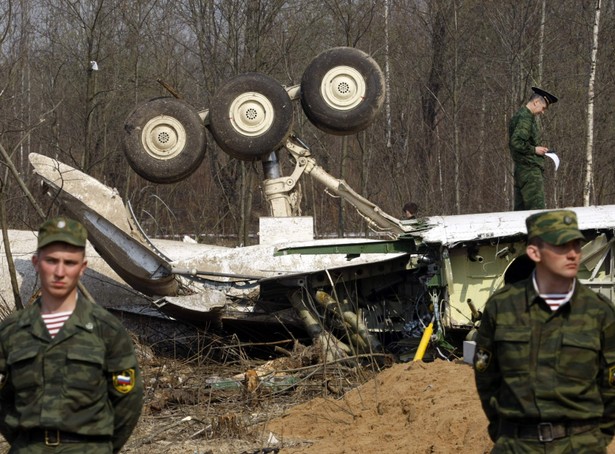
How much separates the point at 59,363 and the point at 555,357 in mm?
2029

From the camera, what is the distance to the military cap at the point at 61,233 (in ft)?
14.1

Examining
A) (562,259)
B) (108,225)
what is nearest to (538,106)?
(108,225)

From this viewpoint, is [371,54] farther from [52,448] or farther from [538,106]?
[52,448]

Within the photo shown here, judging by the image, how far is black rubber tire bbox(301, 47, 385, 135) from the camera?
40.7ft

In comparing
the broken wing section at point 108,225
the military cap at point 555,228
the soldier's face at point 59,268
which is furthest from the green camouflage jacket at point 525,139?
the soldier's face at point 59,268

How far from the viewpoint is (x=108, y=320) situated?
14.3 feet

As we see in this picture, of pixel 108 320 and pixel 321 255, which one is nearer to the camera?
pixel 108 320

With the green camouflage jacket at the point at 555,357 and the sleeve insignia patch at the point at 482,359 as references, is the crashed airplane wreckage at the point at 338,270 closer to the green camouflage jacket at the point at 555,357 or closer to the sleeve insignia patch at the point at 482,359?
the sleeve insignia patch at the point at 482,359

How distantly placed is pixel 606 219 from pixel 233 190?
46.8 feet

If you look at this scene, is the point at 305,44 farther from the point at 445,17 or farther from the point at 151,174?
the point at 151,174

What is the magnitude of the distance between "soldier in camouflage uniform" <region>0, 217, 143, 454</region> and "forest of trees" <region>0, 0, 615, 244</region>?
14.8 meters

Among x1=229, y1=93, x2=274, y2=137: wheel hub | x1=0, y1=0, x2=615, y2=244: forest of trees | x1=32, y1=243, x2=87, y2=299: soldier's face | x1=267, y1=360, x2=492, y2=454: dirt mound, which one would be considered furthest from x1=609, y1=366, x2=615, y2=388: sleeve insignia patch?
x1=0, y1=0, x2=615, y2=244: forest of trees

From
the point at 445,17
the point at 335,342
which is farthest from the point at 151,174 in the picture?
the point at 445,17

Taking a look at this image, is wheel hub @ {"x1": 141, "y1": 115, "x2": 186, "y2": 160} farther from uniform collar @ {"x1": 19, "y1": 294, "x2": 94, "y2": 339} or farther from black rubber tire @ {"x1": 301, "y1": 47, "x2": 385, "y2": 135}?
uniform collar @ {"x1": 19, "y1": 294, "x2": 94, "y2": 339}
